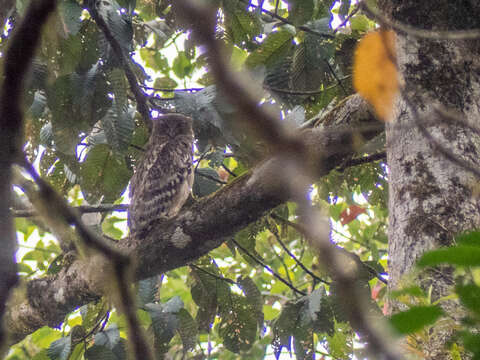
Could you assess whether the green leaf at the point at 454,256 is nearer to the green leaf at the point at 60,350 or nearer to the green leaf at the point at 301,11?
the green leaf at the point at 301,11

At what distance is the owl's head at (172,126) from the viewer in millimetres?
6211

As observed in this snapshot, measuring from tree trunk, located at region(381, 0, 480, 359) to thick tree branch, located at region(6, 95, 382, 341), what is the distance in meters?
0.50

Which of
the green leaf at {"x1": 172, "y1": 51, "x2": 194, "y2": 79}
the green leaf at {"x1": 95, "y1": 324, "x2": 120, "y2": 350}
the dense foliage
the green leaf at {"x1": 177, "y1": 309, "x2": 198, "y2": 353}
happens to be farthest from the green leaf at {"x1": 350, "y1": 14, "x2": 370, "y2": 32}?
the green leaf at {"x1": 95, "y1": 324, "x2": 120, "y2": 350}

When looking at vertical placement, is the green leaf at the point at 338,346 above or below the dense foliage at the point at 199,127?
below

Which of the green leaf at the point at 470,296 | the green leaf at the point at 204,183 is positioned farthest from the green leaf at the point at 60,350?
the green leaf at the point at 470,296

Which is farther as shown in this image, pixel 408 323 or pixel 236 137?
pixel 236 137

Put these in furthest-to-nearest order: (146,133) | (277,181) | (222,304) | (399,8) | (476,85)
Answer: (146,133)
(222,304)
(277,181)
(399,8)
(476,85)

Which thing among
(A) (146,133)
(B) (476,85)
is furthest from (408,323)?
(A) (146,133)

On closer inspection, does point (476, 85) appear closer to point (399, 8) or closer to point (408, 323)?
point (399, 8)

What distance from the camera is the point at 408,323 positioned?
1.03 metres

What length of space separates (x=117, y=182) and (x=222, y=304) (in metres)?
1.21

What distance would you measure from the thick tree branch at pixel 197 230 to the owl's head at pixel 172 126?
2164 millimetres

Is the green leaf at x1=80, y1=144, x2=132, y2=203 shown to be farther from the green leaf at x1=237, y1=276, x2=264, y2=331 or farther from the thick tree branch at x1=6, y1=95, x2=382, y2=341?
the green leaf at x1=237, y1=276, x2=264, y2=331

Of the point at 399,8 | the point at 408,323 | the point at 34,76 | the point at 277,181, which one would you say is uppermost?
the point at 34,76
